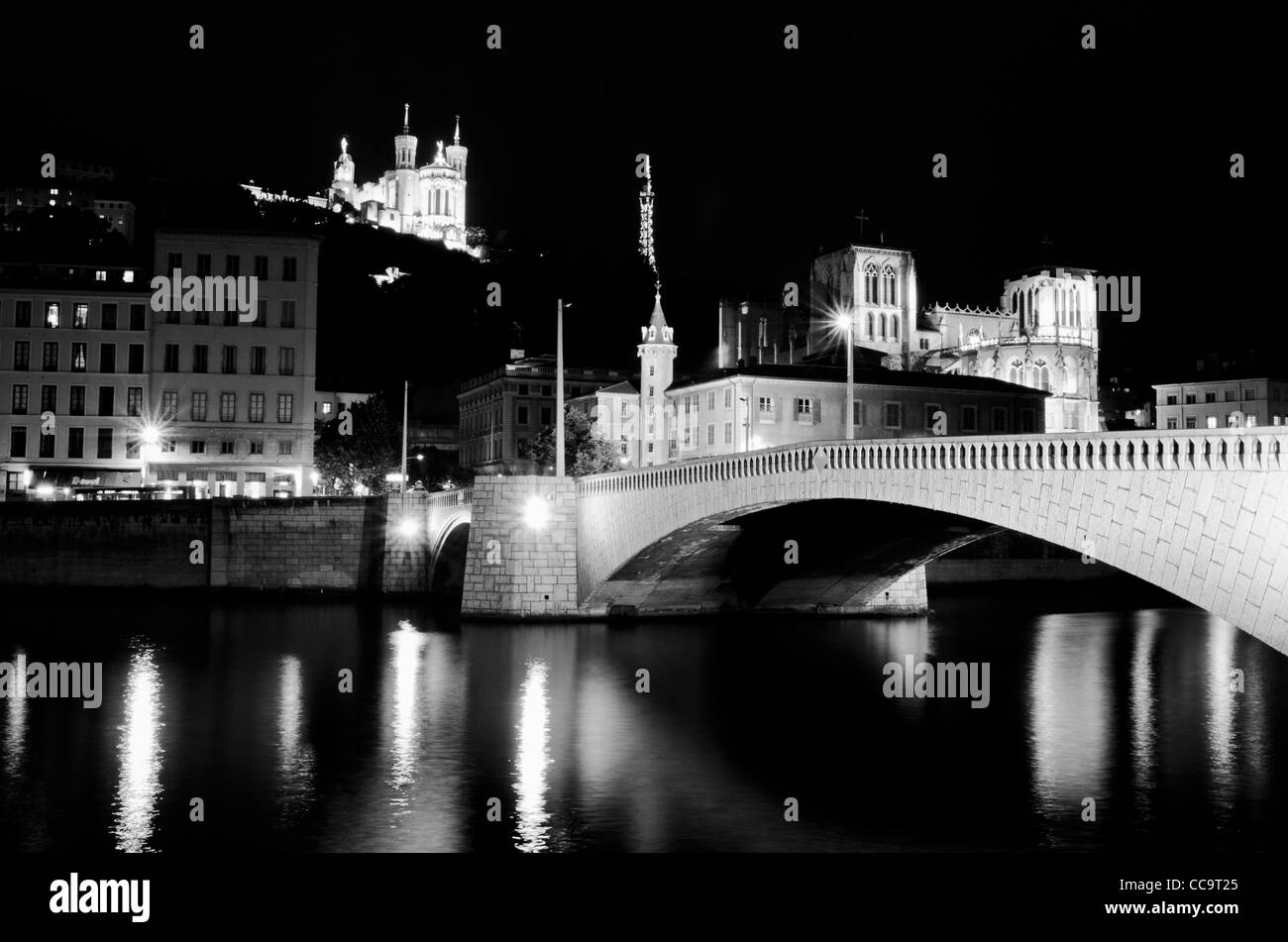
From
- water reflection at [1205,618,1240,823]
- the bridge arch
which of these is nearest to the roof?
water reflection at [1205,618,1240,823]

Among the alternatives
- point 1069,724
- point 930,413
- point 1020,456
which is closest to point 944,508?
point 1020,456

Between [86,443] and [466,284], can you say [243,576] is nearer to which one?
[86,443]

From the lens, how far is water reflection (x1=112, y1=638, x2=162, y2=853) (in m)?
19.1

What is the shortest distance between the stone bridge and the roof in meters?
23.4

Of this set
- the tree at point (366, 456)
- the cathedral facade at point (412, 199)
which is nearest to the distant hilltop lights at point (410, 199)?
the cathedral facade at point (412, 199)

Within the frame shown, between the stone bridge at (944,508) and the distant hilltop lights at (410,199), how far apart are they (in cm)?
12202

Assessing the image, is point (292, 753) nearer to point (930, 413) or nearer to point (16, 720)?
point (16, 720)

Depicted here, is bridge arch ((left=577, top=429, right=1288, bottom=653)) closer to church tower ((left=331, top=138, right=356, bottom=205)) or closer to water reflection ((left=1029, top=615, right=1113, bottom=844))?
water reflection ((left=1029, top=615, right=1113, bottom=844))

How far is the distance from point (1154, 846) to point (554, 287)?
4891 inches

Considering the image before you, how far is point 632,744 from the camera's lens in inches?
1017

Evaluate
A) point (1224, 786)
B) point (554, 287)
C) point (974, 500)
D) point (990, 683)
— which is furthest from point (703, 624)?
point (554, 287)

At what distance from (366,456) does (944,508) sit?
2332 inches

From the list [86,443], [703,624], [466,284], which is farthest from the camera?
[466,284]
